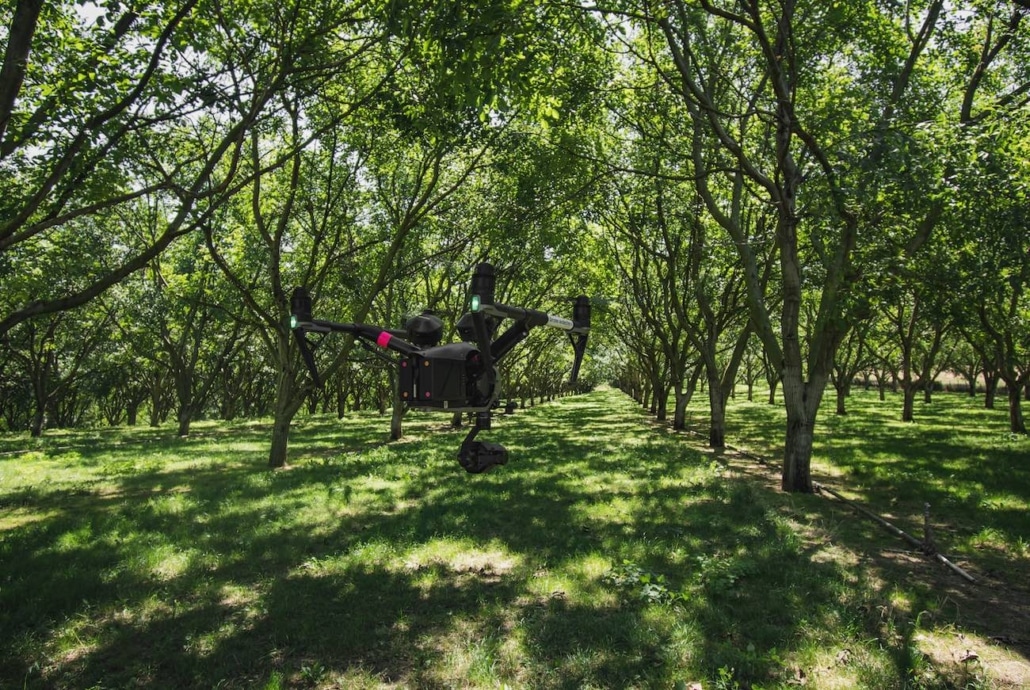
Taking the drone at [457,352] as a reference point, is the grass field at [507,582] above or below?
below

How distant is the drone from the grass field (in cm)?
291

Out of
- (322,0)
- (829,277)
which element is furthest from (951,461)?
(322,0)

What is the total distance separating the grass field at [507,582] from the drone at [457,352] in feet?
9.55

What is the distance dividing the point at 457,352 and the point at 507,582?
4877mm

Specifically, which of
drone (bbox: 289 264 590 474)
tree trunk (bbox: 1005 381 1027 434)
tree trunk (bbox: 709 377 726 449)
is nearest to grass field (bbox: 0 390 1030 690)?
drone (bbox: 289 264 590 474)

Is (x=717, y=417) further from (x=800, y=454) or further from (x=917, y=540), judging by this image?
(x=917, y=540)

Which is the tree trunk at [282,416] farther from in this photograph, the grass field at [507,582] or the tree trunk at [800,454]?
the tree trunk at [800,454]

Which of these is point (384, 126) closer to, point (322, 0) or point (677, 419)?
point (322, 0)

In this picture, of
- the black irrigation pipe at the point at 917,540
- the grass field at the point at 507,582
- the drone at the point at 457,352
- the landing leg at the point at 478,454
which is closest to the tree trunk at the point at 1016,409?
the grass field at the point at 507,582

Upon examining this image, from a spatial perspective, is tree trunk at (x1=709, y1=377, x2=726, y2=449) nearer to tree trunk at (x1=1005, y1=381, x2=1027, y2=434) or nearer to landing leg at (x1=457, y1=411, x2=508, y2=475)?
tree trunk at (x1=1005, y1=381, x2=1027, y2=434)

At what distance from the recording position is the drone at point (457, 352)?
3498mm

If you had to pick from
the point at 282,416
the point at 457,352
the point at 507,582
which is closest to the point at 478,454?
the point at 457,352

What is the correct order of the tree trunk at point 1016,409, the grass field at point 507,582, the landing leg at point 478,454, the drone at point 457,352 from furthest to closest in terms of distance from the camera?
the tree trunk at point 1016,409 < the grass field at point 507,582 < the landing leg at point 478,454 < the drone at point 457,352

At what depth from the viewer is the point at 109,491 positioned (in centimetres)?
1373
